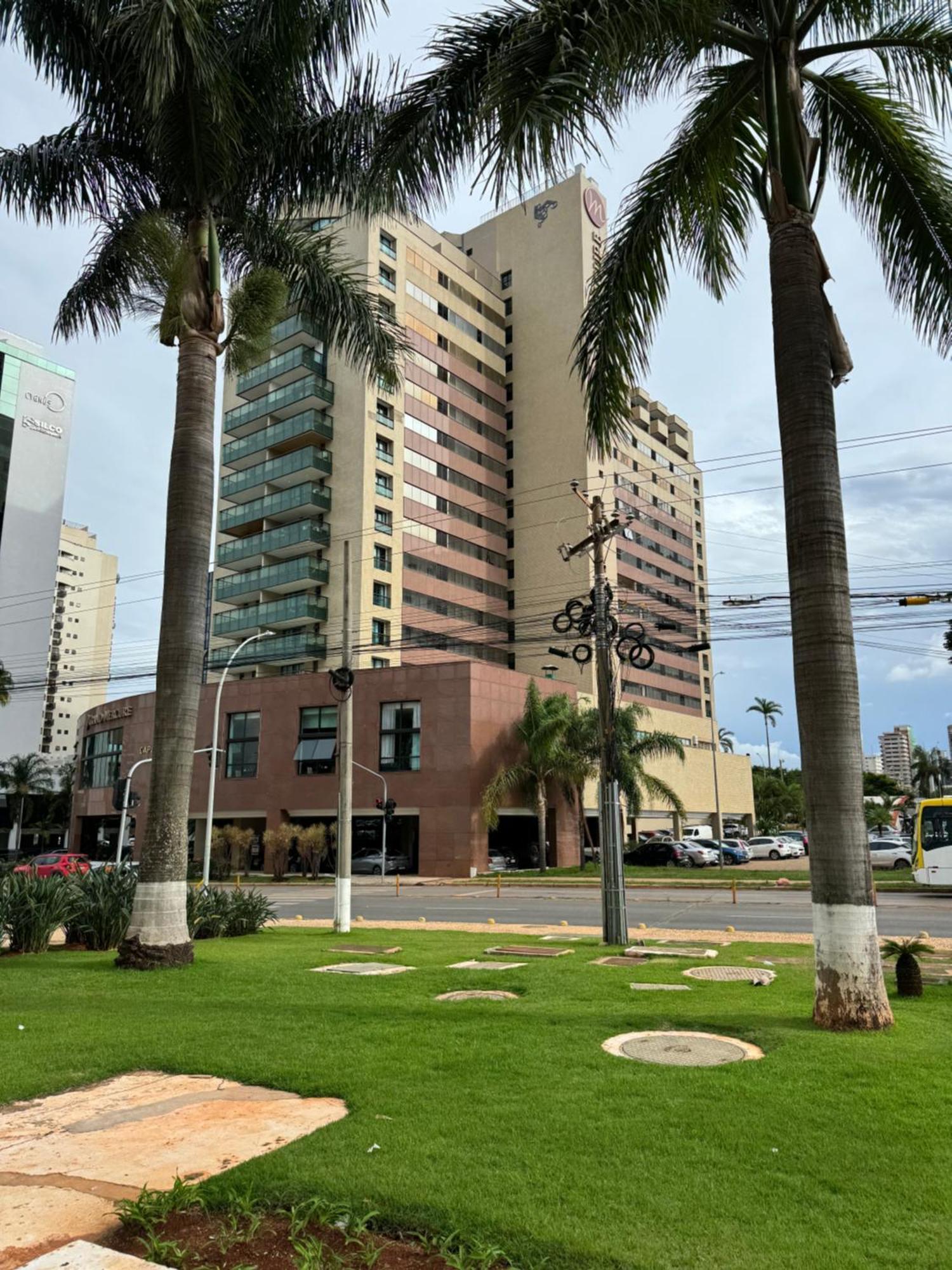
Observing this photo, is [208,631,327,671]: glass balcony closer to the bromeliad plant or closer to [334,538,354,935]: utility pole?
[334,538,354,935]: utility pole

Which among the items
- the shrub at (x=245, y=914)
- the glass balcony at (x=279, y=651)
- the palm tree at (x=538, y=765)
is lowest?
the shrub at (x=245, y=914)

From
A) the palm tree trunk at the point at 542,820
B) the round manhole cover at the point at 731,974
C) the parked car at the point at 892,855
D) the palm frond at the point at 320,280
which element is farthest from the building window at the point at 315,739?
the round manhole cover at the point at 731,974

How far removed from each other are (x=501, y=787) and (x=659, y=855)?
859 centimetres

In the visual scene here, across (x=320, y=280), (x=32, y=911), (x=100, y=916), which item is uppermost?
(x=320, y=280)

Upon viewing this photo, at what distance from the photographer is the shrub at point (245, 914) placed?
53.2 ft

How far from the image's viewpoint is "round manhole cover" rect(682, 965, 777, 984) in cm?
1051

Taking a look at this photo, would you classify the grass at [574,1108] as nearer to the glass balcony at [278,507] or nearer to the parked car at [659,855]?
the parked car at [659,855]

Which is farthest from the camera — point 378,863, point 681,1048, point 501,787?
point 378,863

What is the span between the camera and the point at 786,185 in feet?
28.7

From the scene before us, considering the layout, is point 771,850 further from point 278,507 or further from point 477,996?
point 477,996

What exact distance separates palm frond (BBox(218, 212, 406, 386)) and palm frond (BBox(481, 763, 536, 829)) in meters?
32.0

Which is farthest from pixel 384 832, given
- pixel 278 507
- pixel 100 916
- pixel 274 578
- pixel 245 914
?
pixel 278 507

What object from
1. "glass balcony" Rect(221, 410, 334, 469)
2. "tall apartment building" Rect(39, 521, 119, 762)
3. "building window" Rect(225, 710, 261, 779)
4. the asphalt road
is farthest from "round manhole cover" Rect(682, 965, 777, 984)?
"tall apartment building" Rect(39, 521, 119, 762)

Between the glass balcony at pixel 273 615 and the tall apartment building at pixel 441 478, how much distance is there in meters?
0.14
